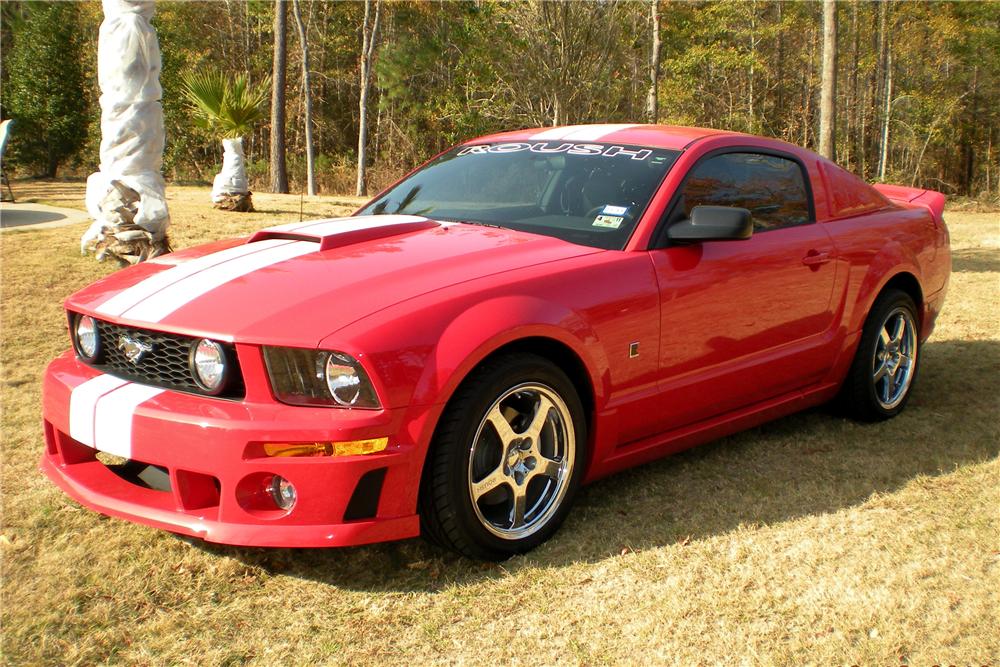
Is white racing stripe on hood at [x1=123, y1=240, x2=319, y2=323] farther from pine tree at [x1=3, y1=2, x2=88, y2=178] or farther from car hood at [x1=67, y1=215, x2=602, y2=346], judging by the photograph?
pine tree at [x1=3, y1=2, x2=88, y2=178]

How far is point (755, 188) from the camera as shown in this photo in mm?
4113

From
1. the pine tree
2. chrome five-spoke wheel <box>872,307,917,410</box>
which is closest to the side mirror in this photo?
chrome five-spoke wheel <box>872,307,917,410</box>

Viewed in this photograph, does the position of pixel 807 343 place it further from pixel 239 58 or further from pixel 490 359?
pixel 239 58

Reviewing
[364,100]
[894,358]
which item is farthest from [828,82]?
[364,100]

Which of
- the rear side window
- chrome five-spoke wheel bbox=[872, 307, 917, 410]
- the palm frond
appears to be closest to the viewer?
the rear side window

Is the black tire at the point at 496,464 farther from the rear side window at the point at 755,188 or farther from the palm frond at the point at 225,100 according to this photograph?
the palm frond at the point at 225,100

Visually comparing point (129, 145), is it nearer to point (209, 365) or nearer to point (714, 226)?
point (209, 365)

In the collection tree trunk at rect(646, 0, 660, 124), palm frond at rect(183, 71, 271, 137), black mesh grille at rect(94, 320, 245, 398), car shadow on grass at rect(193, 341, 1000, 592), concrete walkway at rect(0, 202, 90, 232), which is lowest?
Result: car shadow on grass at rect(193, 341, 1000, 592)

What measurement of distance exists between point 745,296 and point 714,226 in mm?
477

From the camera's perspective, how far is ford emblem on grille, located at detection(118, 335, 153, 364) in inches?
114

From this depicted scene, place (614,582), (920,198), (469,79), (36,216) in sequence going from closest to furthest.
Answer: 1. (614,582)
2. (920,198)
3. (36,216)
4. (469,79)

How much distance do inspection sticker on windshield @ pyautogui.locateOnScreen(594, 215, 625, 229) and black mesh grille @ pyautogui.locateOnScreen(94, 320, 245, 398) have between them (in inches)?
61.7

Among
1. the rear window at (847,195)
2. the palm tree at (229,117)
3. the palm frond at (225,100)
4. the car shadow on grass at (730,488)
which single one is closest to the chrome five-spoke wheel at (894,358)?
the car shadow on grass at (730,488)

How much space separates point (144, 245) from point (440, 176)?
4.51 meters
